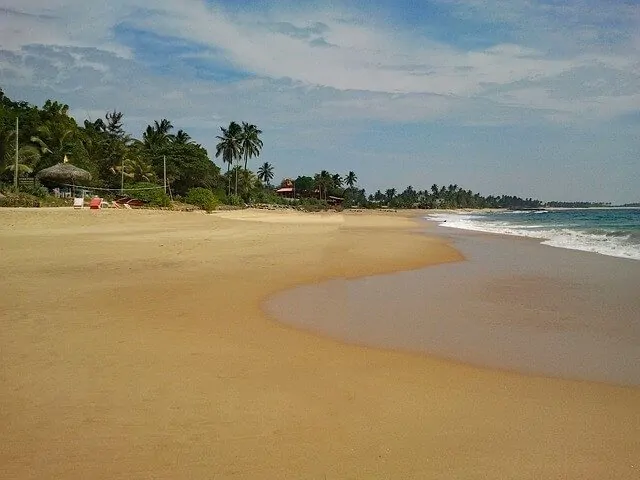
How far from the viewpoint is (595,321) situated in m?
7.22

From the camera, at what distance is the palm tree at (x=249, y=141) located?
75.8 metres

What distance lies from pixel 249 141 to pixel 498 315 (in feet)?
234

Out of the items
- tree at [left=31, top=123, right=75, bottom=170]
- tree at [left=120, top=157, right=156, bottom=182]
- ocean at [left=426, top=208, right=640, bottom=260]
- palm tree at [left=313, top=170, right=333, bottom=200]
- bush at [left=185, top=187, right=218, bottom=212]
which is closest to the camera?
ocean at [left=426, top=208, right=640, bottom=260]

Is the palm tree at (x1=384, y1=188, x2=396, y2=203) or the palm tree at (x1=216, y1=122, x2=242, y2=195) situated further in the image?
the palm tree at (x1=384, y1=188, x2=396, y2=203)

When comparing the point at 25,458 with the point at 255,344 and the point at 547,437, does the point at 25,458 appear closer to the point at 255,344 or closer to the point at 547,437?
the point at 255,344

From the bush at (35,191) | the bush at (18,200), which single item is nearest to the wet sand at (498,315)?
the bush at (18,200)

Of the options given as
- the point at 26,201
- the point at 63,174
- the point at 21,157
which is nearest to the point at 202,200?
the point at 63,174

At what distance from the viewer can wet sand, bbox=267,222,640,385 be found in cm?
554

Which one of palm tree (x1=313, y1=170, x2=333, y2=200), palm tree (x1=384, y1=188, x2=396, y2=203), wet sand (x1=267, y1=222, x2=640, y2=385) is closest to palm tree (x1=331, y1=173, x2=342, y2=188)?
palm tree (x1=313, y1=170, x2=333, y2=200)

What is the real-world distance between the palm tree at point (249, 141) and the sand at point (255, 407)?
230 feet

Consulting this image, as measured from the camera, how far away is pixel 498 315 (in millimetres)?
7613

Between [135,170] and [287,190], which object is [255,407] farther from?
[287,190]

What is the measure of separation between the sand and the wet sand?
1.65 ft

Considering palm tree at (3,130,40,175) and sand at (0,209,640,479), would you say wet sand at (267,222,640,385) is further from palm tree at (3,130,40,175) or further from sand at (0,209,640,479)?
palm tree at (3,130,40,175)
